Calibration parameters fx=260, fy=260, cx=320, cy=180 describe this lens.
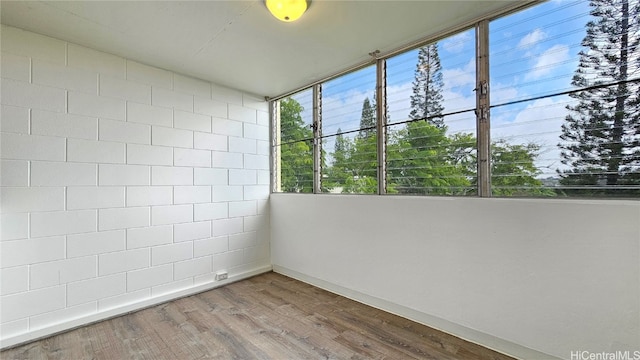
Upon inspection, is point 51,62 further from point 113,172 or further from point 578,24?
point 578,24

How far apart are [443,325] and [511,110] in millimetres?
1705

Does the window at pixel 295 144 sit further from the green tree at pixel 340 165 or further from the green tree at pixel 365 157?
the green tree at pixel 365 157

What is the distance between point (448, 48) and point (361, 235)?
70.9 inches

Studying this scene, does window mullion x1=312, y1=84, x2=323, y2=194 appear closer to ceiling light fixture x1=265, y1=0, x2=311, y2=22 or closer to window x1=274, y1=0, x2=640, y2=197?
window x1=274, y1=0, x2=640, y2=197

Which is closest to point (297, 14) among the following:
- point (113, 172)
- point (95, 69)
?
point (95, 69)

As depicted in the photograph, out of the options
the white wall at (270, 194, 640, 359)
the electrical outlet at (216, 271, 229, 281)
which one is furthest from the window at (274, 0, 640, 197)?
the electrical outlet at (216, 271, 229, 281)

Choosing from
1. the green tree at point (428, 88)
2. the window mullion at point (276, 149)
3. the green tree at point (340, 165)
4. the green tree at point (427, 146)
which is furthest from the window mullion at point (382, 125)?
the window mullion at point (276, 149)

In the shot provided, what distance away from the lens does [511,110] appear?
1.84m

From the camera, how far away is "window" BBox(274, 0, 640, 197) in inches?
60.3

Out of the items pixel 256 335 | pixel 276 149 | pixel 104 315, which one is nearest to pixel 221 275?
pixel 104 315

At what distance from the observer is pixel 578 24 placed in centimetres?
162

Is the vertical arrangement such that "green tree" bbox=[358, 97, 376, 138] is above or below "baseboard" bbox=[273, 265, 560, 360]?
above

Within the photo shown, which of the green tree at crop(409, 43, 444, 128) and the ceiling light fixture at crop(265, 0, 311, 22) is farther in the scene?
the green tree at crop(409, 43, 444, 128)

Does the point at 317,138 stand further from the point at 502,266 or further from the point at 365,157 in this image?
the point at 502,266
